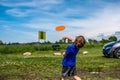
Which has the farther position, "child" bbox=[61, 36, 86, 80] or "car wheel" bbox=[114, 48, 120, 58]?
"car wheel" bbox=[114, 48, 120, 58]

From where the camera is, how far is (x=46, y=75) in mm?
13578

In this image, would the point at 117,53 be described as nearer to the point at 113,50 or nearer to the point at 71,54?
the point at 113,50

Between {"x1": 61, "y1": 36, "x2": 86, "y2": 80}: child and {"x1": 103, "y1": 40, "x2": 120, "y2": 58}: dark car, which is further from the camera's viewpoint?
{"x1": 103, "y1": 40, "x2": 120, "y2": 58}: dark car

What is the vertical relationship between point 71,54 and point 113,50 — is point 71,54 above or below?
above

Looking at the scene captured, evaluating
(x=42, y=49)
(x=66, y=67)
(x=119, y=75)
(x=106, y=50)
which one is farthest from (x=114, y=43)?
(x=42, y=49)

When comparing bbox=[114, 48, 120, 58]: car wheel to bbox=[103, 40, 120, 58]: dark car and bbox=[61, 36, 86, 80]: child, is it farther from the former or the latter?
bbox=[61, 36, 86, 80]: child

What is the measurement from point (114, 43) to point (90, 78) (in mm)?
11977

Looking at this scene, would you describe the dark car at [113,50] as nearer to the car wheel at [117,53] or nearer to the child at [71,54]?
the car wheel at [117,53]

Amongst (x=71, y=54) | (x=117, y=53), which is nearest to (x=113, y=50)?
(x=117, y=53)

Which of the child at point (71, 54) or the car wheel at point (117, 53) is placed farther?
the car wheel at point (117, 53)

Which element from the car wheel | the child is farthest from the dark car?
the child

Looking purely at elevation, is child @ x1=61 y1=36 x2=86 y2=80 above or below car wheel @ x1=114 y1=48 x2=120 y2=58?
above

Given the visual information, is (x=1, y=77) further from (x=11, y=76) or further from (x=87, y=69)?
(x=87, y=69)

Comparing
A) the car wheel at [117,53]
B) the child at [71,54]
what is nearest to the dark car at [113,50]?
the car wheel at [117,53]
